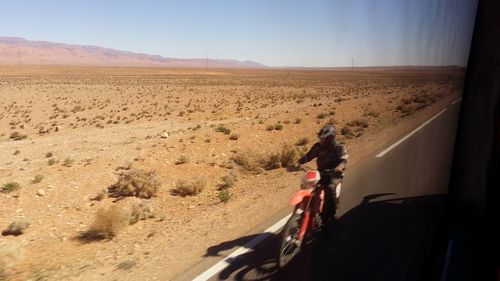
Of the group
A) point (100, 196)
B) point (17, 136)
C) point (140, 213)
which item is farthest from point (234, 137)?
point (17, 136)

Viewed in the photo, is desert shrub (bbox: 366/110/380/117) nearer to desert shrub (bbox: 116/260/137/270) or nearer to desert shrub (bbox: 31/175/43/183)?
desert shrub (bbox: 31/175/43/183)

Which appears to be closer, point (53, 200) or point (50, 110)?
point (53, 200)

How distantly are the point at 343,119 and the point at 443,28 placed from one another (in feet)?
36.1

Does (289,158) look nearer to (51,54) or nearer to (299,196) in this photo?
(299,196)

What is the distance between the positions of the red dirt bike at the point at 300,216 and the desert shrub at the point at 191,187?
483 cm

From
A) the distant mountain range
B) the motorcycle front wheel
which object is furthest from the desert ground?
the distant mountain range

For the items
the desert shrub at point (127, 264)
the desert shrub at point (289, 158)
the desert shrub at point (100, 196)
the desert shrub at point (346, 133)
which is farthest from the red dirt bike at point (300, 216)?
the desert shrub at point (346, 133)

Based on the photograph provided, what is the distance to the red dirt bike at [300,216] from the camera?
4.47 meters

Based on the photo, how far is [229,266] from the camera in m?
4.59

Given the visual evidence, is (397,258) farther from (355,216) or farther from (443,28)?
(443,28)

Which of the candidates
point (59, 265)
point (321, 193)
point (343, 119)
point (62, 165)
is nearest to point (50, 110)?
point (62, 165)

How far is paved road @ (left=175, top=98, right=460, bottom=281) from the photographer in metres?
4.33

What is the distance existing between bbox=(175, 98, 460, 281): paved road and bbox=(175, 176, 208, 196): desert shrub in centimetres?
337

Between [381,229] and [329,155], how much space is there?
124 cm
